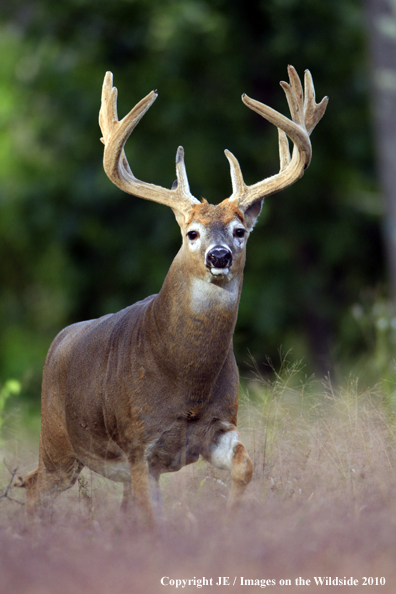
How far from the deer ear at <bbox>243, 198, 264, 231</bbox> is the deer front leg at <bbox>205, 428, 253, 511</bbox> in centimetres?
127

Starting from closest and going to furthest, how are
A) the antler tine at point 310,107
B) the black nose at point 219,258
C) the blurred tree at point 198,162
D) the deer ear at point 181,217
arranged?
the black nose at point 219,258 < the deer ear at point 181,217 < the antler tine at point 310,107 < the blurred tree at point 198,162

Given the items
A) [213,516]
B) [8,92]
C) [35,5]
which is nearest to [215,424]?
[213,516]

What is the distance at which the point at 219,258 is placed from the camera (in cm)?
466

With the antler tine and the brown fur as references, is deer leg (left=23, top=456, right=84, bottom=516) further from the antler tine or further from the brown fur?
the antler tine

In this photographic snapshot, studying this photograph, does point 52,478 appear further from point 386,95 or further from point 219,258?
point 386,95

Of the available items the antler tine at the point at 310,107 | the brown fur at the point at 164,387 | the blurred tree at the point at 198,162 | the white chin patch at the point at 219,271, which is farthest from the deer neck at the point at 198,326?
the blurred tree at the point at 198,162

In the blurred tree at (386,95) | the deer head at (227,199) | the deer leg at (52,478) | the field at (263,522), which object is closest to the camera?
the field at (263,522)

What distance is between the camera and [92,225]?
14586 millimetres

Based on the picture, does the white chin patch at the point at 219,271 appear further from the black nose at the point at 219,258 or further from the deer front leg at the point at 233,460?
the deer front leg at the point at 233,460

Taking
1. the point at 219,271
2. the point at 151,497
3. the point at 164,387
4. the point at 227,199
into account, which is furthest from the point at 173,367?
the point at 227,199

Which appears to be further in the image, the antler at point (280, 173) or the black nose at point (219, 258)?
the antler at point (280, 173)

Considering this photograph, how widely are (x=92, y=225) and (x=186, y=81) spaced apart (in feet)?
9.33

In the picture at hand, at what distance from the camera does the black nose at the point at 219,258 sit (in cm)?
466

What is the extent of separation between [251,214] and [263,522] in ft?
6.57
